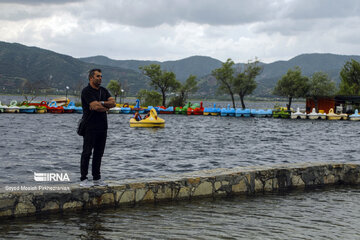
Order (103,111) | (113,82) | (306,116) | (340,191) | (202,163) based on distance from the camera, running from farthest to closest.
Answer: (113,82), (306,116), (202,163), (340,191), (103,111)

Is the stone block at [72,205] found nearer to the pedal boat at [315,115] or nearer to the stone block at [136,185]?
the stone block at [136,185]

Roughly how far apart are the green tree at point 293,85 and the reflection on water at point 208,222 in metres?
79.3

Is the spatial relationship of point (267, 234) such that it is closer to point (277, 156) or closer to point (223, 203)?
point (223, 203)

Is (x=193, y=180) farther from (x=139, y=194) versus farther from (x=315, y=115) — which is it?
(x=315, y=115)

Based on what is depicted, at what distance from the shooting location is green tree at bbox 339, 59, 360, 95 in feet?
298

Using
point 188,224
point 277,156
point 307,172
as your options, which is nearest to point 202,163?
point 277,156

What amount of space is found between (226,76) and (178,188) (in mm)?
83199

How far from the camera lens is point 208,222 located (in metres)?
7.29

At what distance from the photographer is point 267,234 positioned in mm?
6672

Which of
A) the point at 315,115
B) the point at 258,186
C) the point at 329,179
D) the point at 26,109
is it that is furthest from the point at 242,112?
the point at 258,186

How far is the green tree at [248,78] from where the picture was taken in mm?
89125

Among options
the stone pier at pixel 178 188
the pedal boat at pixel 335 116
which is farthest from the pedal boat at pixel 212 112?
the stone pier at pixel 178 188

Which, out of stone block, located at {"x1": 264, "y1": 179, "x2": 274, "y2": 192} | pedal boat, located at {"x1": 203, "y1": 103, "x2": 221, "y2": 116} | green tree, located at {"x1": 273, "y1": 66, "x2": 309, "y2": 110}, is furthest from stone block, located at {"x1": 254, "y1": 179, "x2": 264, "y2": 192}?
green tree, located at {"x1": 273, "y1": 66, "x2": 309, "y2": 110}

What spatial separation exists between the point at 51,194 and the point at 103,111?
1.89 meters
